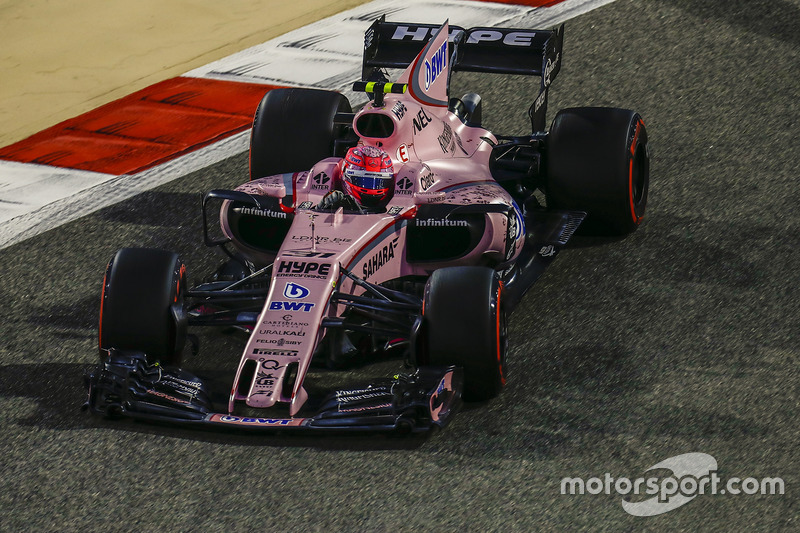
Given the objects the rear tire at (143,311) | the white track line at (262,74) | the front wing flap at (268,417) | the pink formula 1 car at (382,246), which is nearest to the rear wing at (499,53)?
the pink formula 1 car at (382,246)

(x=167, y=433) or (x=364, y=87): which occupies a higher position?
(x=364, y=87)

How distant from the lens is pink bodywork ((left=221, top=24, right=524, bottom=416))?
772cm

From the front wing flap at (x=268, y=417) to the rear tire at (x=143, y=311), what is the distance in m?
0.18

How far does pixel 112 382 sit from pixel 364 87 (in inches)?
124

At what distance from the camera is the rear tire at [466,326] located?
760 cm

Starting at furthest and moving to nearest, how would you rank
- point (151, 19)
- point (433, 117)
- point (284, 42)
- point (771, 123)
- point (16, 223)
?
point (151, 19)
point (284, 42)
point (771, 123)
point (16, 223)
point (433, 117)

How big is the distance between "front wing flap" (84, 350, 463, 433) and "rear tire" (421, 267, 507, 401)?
0.30 feet

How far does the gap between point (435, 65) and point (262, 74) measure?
401 cm

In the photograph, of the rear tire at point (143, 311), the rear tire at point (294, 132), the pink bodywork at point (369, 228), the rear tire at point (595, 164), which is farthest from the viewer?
the rear tire at point (294, 132)

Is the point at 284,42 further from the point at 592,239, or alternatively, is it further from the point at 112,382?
the point at 112,382

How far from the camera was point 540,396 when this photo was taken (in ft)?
26.3

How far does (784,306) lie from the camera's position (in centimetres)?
899

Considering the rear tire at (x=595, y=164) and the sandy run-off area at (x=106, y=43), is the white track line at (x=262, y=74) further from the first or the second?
the rear tire at (x=595, y=164)

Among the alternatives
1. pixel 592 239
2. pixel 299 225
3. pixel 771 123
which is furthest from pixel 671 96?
pixel 299 225
